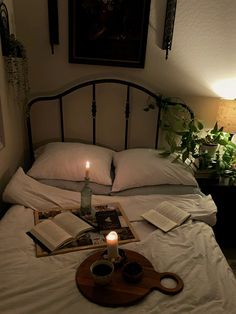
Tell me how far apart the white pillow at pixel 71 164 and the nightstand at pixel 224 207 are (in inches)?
29.8

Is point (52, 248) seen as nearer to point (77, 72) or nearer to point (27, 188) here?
point (27, 188)

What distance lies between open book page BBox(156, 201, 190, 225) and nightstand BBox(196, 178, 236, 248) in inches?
21.7

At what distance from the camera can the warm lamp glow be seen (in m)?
2.20

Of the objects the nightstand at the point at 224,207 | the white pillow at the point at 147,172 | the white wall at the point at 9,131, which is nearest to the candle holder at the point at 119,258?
the white pillow at the point at 147,172

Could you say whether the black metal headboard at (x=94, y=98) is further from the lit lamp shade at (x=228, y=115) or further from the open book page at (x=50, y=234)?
the open book page at (x=50, y=234)

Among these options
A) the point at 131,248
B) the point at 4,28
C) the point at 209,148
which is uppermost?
the point at 4,28

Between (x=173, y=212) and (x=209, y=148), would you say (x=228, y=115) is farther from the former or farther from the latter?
(x=173, y=212)

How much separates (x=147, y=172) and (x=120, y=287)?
928 mm

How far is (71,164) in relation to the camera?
6.36 ft

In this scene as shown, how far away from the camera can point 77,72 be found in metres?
2.15

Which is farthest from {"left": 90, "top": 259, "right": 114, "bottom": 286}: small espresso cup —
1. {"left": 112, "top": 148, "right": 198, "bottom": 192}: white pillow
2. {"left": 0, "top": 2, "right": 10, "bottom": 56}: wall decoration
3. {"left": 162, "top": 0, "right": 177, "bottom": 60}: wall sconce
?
{"left": 162, "top": 0, "right": 177, "bottom": 60}: wall sconce

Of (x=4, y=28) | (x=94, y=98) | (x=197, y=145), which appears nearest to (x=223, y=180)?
(x=197, y=145)

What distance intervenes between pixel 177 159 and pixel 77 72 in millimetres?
1033

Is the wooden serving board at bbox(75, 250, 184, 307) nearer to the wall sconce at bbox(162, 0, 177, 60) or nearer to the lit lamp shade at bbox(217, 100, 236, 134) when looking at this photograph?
the lit lamp shade at bbox(217, 100, 236, 134)
